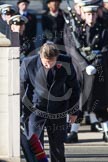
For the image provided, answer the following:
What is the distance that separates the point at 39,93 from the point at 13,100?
103 cm

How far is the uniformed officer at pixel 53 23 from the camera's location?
1508 centimetres

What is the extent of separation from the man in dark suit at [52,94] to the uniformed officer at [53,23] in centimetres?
437

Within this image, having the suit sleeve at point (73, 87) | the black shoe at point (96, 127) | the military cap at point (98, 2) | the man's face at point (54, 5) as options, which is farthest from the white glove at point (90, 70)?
the suit sleeve at point (73, 87)

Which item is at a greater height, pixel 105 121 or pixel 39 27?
pixel 39 27

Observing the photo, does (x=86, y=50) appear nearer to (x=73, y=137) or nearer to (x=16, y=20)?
(x=16, y=20)

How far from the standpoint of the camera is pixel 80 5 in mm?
14258

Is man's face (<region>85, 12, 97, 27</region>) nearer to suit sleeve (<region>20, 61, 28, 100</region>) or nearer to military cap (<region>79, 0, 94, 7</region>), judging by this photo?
military cap (<region>79, 0, 94, 7</region>)

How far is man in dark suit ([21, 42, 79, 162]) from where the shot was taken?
407 inches

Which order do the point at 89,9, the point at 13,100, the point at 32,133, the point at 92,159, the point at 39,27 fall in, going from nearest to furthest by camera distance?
the point at 13,100 < the point at 32,133 < the point at 92,159 < the point at 89,9 < the point at 39,27

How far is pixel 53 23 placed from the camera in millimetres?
15570

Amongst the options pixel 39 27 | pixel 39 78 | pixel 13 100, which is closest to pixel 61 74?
pixel 39 78

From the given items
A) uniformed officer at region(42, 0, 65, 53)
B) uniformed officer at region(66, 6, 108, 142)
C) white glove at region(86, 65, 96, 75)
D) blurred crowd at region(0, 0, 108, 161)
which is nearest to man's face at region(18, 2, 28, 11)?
uniformed officer at region(42, 0, 65, 53)

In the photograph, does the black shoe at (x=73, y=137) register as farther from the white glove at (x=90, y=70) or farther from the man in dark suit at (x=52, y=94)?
the man in dark suit at (x=52, y=94)

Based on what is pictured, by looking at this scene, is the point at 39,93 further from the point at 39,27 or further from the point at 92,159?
Result: the point at 39,27
